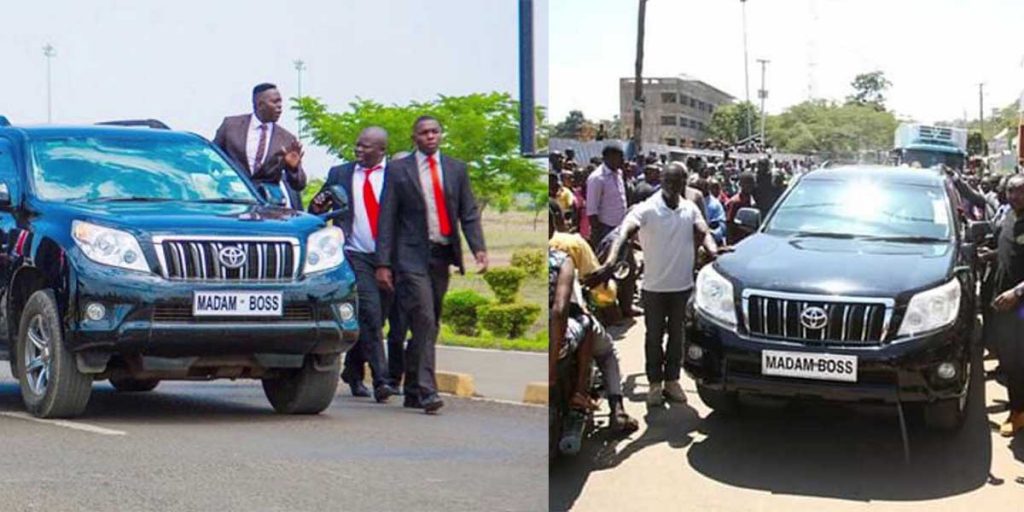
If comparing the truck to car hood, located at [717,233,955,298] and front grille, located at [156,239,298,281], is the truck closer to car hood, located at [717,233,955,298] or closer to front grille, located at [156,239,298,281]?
car hood, located at [717,233,955,298]

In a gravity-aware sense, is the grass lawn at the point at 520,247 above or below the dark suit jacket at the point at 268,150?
below

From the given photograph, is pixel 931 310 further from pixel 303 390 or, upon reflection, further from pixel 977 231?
pixel 303 390

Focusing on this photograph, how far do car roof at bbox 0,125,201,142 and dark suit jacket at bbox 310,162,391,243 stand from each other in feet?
0.88

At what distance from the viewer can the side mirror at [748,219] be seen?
2.63 metres

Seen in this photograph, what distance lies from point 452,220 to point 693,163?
17.9 inches

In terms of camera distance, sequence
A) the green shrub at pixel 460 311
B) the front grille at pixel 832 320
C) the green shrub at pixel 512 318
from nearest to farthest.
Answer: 1. the front grille at pixel 832 320
2. the green shrub at pixel 512 318
3. the green shrub at pixel 460 311

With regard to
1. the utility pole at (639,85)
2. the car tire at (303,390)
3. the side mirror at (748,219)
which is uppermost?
the utility pole at (639,85)

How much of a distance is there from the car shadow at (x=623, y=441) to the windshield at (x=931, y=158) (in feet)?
2.12

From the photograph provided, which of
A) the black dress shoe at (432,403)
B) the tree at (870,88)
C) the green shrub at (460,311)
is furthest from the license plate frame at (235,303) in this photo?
the tree at (870,88)

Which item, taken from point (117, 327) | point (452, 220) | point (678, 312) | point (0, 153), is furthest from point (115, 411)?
point (678, 312)

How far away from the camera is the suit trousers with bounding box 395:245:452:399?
9.00 feet

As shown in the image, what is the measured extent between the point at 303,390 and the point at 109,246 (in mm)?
477

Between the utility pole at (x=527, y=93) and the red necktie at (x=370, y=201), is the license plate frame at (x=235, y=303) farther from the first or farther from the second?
the utility pole at (x=527, y=93)

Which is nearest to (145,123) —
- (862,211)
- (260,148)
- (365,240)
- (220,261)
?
(260,148)
